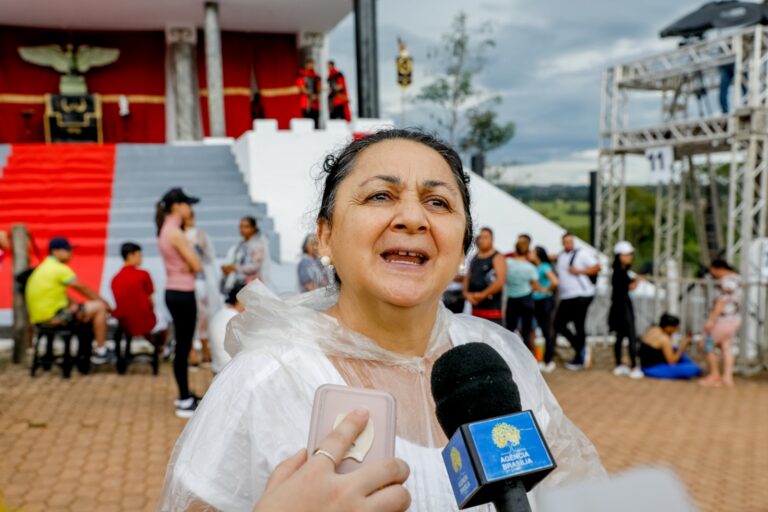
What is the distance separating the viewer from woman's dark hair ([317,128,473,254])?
5.31 feet

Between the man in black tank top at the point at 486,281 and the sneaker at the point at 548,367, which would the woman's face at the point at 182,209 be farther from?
the sneaker at the point at 548,367

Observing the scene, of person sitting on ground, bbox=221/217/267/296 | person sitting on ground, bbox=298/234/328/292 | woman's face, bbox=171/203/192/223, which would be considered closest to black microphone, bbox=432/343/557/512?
woman's face, bbox=171/203/192/223

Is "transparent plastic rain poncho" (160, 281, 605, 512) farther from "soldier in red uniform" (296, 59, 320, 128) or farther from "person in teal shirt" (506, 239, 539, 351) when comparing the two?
"soldier in red uniform" (296, 59, 320, 128)

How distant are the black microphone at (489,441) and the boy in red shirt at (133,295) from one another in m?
6.32

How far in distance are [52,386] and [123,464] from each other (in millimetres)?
2495

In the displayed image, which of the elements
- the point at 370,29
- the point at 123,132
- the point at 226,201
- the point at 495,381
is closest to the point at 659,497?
the point at 495,381

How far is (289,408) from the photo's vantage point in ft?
4.47

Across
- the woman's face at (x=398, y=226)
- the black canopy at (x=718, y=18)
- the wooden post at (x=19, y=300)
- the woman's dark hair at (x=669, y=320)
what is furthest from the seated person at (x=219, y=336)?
the black canopy at (x=718, y=18)

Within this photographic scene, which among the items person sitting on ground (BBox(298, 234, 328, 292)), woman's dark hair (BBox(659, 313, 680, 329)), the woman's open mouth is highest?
the woman's open mouth

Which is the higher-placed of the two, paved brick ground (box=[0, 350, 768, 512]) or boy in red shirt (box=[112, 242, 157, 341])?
boy in red shirt (box=[112, 242, 157, 341])

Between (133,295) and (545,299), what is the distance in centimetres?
439

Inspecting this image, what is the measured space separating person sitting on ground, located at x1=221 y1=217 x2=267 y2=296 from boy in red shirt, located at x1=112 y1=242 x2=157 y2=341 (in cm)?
87

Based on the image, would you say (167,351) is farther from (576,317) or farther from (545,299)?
(576,317)

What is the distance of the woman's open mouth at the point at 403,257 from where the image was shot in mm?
1479
